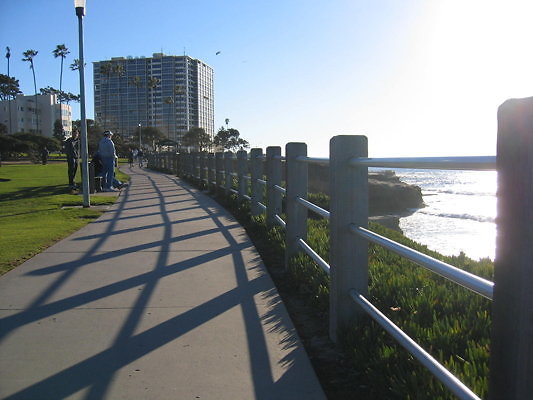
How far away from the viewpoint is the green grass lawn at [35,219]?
248 inches

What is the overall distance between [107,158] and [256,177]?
7.60m

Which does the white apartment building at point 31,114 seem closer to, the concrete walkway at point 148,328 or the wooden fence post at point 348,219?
the concrete walkway at point 148,328

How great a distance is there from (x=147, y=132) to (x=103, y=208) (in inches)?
3730

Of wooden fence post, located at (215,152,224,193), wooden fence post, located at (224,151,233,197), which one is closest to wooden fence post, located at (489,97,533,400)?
wooden fence post, located at (224,151,233,197)

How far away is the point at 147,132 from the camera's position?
336 feet

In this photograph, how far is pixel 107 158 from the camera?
47.8 feet

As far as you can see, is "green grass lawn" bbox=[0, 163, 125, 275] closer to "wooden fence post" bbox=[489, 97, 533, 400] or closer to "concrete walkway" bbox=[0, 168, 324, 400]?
"concrete walkway" bbox=[0, 168, 324, 400]

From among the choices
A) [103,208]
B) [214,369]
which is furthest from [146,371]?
[103,208]

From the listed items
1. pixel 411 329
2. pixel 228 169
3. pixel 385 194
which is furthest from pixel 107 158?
pixel 411 329

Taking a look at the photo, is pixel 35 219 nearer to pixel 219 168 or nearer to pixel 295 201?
pixel 219 168

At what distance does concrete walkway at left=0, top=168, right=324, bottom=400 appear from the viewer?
2912 mm

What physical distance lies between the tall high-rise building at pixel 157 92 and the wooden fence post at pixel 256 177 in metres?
86.6

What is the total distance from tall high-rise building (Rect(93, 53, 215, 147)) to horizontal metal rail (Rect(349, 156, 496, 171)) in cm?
9207

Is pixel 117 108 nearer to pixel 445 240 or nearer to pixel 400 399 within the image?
pixel 445 240
